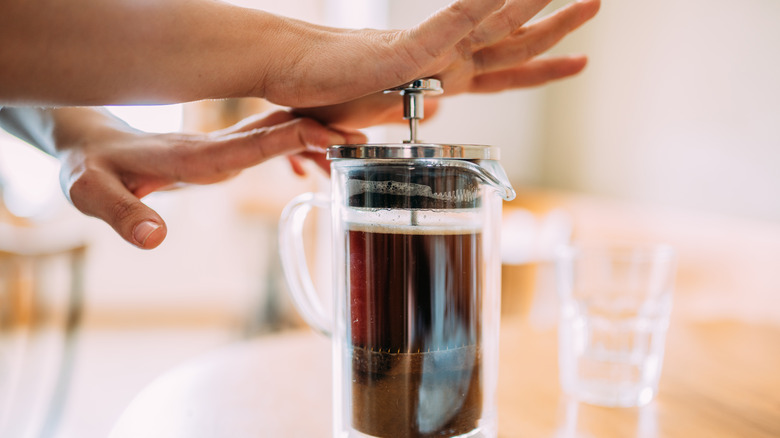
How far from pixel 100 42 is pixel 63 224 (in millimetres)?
3281

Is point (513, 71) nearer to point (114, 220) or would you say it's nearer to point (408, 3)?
point (114, 220)

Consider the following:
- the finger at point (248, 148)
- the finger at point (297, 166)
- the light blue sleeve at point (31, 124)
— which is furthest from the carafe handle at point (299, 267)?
the light blue sleeve at point (31, 124)

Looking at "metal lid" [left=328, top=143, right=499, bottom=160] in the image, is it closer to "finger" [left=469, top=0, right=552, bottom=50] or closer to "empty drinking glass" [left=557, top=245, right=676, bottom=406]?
"finger" [left=469, top=0, right=552, bottom=50]

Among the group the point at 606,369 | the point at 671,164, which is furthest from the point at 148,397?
the point at 671,164

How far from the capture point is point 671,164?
Answer: 7.04 feet

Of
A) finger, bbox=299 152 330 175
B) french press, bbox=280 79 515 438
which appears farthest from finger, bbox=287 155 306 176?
french press, bbox=280 79 515 438

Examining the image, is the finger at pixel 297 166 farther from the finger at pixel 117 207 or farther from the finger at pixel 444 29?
the finger at pixel 444 29

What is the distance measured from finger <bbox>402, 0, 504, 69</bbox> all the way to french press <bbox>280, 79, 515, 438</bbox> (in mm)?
53

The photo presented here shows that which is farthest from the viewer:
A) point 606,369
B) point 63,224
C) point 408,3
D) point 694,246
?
point 63,224

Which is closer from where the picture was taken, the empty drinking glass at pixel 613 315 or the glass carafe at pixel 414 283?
the glass carafe at pixel 414 283

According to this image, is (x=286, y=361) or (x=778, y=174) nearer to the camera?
(x=286, y=361)

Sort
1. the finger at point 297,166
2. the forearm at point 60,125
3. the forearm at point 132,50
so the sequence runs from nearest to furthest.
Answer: the forearm at point 132,50 → the forearm at point 60,125 → the finger at point 297,166

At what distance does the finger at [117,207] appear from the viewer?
54 centimetres

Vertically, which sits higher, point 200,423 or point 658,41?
point 658,41
